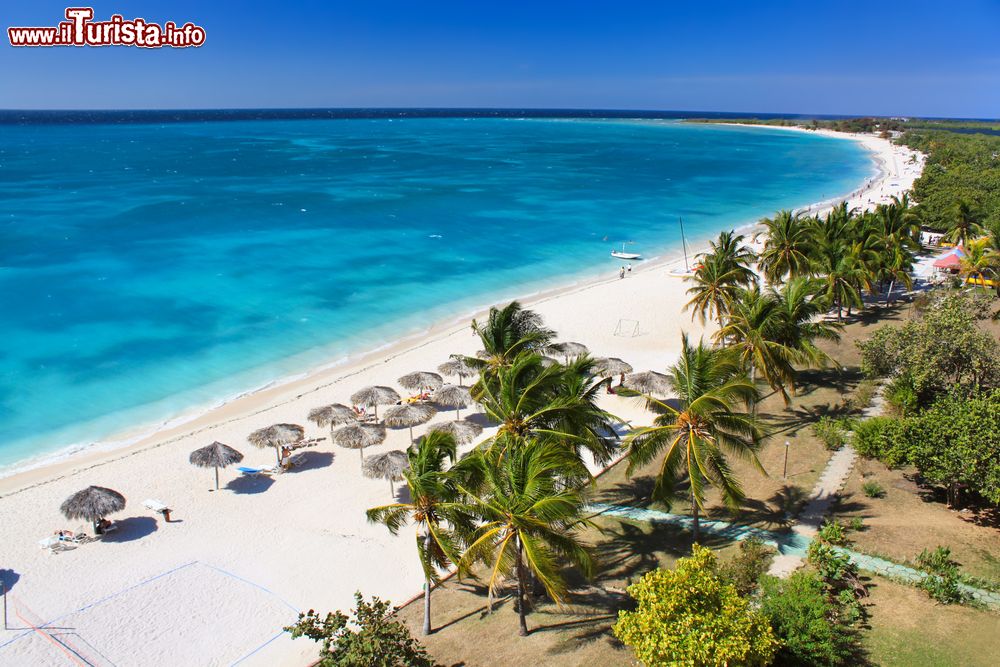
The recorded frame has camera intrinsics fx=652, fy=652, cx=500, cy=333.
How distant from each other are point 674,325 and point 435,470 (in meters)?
24.0

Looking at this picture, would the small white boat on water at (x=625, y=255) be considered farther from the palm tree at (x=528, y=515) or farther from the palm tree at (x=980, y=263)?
the palm tree at (x=528, y=515)

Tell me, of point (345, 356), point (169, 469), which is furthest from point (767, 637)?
point (345, 356)

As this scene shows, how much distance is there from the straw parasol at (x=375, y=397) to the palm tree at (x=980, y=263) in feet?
93.6

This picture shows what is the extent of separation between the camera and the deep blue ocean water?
30094mm

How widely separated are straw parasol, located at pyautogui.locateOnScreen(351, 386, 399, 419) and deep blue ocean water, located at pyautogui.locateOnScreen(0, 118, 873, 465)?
732cm

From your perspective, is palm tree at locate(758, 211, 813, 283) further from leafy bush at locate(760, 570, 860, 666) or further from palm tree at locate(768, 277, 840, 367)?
leafy bush at locate(760, 570, 860, 666)

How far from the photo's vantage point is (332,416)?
2280 centimetres

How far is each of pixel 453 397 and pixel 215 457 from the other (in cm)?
809

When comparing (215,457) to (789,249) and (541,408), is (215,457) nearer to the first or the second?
(541,408)

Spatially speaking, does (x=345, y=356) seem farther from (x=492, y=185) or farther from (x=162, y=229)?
(x=492, y=185)

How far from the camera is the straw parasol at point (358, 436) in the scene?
21.0 m

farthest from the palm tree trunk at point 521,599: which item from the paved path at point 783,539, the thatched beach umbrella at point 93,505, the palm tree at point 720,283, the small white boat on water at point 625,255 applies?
the small white boat on water at point 625,255

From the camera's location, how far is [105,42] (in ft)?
119

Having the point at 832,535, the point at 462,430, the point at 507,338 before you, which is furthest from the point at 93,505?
the point at 832,535
